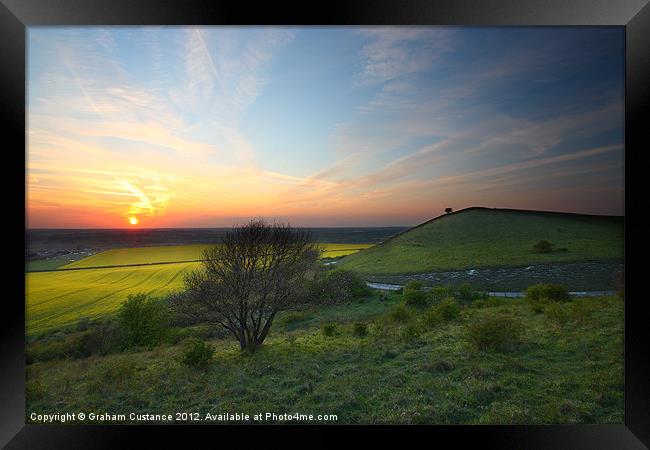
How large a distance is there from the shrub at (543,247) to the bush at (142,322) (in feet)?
20.2

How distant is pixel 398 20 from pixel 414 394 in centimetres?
409

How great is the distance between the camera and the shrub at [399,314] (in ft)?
13.3

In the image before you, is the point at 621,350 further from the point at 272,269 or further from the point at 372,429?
the point at 272,269

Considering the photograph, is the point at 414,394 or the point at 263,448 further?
the point at 414,394

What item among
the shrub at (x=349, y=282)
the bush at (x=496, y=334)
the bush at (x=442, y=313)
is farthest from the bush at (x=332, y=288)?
the bush at (x=496, y=334)

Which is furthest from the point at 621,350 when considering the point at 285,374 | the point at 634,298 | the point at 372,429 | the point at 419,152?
the point at 285,374

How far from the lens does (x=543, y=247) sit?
4.12m

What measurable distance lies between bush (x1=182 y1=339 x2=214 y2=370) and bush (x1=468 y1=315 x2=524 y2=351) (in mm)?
3739

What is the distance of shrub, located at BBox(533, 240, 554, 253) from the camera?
4.04 m

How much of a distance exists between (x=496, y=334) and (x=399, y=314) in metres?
1.37

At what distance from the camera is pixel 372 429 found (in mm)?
2463

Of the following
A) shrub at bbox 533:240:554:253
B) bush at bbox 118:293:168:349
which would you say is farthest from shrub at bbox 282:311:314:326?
shrub at bbox 533:240:554:253

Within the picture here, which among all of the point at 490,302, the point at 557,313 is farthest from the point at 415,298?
the point at 557,313

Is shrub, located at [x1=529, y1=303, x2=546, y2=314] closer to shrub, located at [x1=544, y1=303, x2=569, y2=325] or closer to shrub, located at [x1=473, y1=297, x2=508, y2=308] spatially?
shrub, located at [x1=544, y1=303, x2=569, y2=325]
